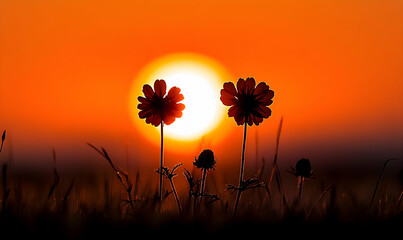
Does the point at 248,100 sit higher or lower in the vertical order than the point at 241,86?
lower

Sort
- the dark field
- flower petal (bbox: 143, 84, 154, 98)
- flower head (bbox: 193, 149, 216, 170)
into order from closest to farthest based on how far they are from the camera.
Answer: the dark field, flower head (bbox: 193, 149, 216, 170), flower petal (bbox: 143, 84, 154, 98)

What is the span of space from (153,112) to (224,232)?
1.31m

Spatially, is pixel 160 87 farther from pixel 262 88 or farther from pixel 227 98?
pixel 262 88

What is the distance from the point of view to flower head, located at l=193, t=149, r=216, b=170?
4.49 metres

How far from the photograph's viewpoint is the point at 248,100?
179 inches

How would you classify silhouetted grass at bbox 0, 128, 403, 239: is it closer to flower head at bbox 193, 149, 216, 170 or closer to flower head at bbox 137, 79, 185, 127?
flower head at bbox 193, 149, 216, 170

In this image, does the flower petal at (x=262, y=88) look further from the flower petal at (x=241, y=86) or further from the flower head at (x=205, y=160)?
the flower head at (x=205, y=160)

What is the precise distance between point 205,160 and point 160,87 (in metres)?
0.69

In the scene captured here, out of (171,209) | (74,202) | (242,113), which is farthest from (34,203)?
(242,113)

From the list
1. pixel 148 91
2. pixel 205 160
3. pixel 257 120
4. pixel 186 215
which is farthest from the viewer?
pixel 148 91

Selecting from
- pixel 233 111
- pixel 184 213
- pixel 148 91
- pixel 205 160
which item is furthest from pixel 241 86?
pixel 184 213

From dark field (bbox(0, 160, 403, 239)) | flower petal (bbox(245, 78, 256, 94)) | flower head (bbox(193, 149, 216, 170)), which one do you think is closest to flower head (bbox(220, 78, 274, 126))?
flower petal (bbox(245, 78, 256, 94))

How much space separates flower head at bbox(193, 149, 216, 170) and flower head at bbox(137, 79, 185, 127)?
381mm

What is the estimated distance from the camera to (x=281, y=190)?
4.69m
